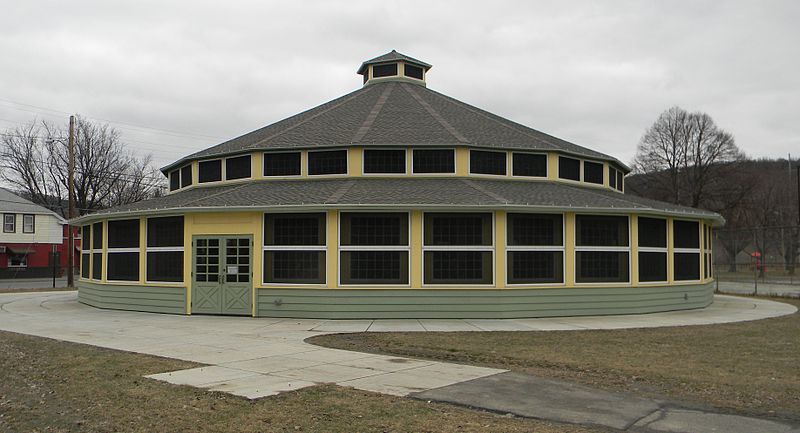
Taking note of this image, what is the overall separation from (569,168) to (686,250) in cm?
416

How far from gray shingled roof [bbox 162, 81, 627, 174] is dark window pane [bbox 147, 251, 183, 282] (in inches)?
151

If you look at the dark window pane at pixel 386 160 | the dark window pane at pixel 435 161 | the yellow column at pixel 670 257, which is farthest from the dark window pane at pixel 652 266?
the dark window pane at pixel 386 160

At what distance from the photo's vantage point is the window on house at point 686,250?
18578 millimetres

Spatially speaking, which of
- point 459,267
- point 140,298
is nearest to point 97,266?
point 140,298

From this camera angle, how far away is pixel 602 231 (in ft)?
56.6

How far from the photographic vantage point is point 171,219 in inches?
690

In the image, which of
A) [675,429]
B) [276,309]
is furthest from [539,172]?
[675,429]

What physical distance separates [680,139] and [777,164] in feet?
81.0

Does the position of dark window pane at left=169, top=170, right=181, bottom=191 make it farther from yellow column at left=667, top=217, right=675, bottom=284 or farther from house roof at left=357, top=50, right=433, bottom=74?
yellow column at left=667, top=217, right=675, bottom=284

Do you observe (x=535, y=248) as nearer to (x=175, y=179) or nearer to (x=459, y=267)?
(x=459, y=267)

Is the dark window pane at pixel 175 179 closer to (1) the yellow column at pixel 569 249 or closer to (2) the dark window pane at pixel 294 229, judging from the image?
(2) the dark window pane at pixel 294 229

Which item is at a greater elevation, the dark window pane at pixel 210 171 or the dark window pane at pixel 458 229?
the dark window pane at pixel 210 171

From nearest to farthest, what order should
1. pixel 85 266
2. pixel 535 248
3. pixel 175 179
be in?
pixel 535 248
pixel 85 266
pixel 175 179

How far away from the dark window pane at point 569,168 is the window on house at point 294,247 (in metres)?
7.92
